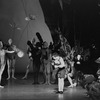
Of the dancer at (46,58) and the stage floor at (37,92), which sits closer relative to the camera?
the stage floor at (37,92)

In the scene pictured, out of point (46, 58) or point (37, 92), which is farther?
point (46, 58)

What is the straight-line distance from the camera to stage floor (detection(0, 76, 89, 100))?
9531 mm

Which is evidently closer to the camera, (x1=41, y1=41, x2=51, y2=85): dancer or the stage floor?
the stage floor

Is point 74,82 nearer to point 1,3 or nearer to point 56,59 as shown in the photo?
point 56,59

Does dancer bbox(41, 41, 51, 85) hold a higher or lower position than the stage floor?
higher

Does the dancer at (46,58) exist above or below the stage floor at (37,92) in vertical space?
above

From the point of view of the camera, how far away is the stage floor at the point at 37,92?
31.3ft

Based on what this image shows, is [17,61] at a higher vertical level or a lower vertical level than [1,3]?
lower

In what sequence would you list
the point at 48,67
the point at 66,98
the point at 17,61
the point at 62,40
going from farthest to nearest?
the point at 17,61
the point at 62,40
the point at 48,67
the point at 66,98

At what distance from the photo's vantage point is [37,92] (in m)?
10.5

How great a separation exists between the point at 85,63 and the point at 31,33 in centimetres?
383

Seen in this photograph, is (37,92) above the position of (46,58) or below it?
below

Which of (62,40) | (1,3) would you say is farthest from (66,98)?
(1,3)

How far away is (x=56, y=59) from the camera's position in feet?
33.3
